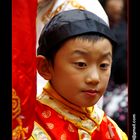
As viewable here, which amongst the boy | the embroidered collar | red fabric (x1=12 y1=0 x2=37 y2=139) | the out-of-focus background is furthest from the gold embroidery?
the out-of-focus background

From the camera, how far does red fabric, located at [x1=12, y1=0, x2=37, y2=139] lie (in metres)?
1.11

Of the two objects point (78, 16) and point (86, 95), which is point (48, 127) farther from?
point (78, 16)

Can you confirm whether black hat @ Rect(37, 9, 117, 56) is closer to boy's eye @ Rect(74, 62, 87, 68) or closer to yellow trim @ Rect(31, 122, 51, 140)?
boy's eye @ Rect(74, 62, 87, 68)

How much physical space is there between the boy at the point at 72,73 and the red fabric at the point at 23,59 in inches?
5.1

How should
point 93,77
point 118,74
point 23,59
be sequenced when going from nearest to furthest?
point 23,59 → point 93,77 → point 118,74

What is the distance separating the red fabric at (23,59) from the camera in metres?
1.11

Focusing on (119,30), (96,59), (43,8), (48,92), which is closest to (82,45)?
(96,59)

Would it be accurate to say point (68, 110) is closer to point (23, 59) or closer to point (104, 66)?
point (104, 66)

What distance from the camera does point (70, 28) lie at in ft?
4.21

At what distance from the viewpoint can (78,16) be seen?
1315mm

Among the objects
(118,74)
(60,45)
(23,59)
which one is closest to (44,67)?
(60,45)

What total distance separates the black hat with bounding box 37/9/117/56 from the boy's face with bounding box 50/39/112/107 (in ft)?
0.06

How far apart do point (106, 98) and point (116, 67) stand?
0.13 metres

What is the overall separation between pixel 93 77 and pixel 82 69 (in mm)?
32
